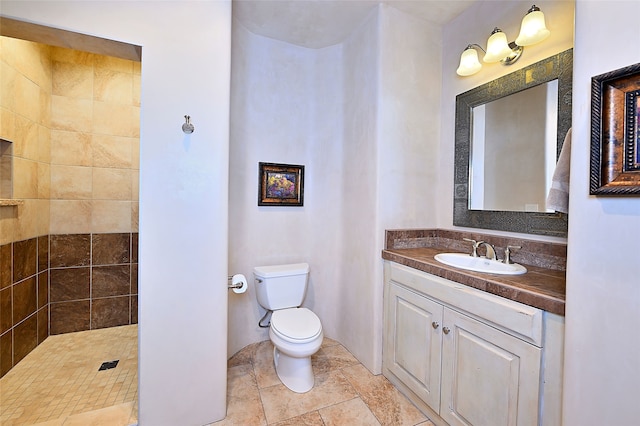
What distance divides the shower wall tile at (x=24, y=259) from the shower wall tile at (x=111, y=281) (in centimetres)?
42

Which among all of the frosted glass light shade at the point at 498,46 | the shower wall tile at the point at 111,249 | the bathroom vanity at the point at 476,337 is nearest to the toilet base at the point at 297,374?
the bathroom vanity at the point at 476,337

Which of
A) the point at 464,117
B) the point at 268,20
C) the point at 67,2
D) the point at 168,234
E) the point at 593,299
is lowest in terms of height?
the point at 593,299

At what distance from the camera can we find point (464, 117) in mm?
2008

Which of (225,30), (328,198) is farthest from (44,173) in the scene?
(328,198)

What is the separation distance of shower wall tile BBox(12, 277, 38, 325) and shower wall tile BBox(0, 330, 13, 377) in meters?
0.10

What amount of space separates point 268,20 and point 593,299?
2.47 m

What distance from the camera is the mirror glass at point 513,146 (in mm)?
1534

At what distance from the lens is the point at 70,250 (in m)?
2.42

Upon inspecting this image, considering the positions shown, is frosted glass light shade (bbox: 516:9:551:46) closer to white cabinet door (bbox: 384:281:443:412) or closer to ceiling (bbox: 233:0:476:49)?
ceiling (bbox: 233:0:476:49)

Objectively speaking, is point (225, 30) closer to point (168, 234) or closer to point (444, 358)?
point (168, 234)

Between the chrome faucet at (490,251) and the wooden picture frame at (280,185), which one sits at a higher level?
the wooden picture frame at (280,185)

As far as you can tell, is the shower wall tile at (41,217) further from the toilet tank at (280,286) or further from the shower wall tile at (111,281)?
the toilet tank at (280,286)

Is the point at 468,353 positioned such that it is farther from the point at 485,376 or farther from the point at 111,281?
the point at 111,281

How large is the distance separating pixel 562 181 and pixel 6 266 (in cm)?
322
